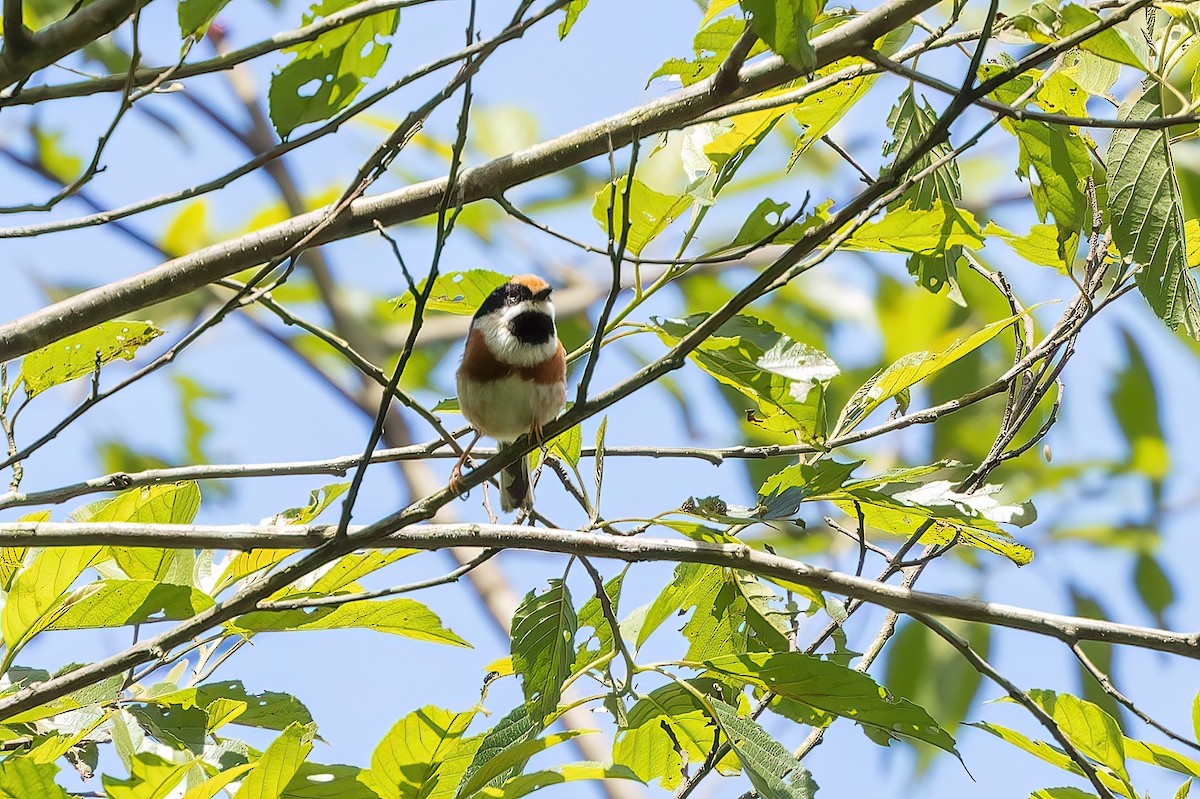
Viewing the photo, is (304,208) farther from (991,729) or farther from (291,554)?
(991,729)

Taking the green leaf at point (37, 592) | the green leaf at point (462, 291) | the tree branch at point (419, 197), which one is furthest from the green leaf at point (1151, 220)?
the green leaf at point (37, 592)

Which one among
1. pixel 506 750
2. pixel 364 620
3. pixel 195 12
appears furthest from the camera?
pixel 364 620

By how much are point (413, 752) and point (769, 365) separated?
3.50ft

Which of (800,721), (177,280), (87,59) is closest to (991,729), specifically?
(800,721)

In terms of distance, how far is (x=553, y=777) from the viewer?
2.20m

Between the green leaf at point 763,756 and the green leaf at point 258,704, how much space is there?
0.94m

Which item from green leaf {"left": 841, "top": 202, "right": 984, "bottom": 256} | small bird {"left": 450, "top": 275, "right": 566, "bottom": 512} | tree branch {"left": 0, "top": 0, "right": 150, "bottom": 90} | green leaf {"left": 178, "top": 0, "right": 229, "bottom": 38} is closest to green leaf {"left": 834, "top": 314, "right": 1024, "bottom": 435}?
green leaf {"left": 841, "top": 202, "right": 984, "bottom": 256}

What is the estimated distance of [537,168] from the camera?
251cm

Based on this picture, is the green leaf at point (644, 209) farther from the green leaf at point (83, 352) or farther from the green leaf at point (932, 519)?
the green leaf at point (83, 352)

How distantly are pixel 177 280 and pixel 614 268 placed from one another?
39.0 inches

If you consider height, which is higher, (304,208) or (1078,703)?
(304,208)

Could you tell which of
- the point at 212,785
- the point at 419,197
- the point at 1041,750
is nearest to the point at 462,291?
the point at 419,197

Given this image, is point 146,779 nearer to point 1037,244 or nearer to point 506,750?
point 506,750

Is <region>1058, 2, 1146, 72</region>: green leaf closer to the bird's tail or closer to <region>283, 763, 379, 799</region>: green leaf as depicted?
<region>283, 763, 379, 799</region>: green leaf
